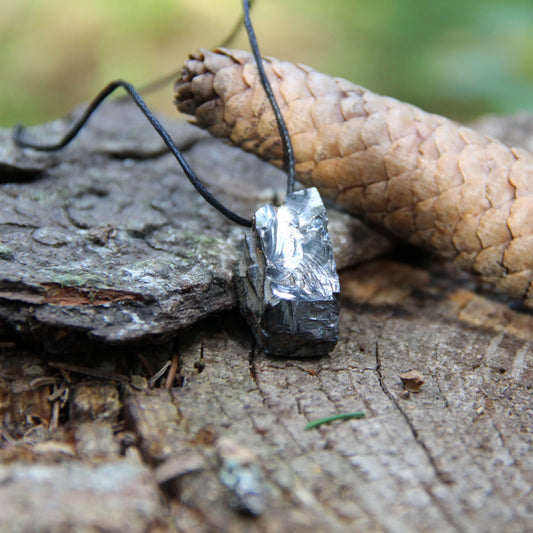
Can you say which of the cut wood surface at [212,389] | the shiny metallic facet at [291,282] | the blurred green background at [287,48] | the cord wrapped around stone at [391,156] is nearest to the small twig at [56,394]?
the cut wood surface at [212,389]

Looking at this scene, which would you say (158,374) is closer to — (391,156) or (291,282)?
(291,282)

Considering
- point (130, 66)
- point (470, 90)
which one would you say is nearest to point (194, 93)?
point (130, 66)

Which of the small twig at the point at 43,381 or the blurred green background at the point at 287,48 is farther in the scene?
the blurred green background at the point at 287,48

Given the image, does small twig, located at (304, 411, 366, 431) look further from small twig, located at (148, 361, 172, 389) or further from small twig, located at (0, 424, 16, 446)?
small twig, located at (0, 424, 16, 446)

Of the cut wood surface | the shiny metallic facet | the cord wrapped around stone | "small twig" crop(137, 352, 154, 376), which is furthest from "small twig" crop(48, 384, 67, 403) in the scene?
the cord wrapped around stone

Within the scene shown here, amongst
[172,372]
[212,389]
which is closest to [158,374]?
[172,372]

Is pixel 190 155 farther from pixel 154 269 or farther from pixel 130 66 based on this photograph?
pixel 130 66

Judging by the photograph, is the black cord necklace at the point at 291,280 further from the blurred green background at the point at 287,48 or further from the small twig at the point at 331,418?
the blurred green background at the point at 287,48
